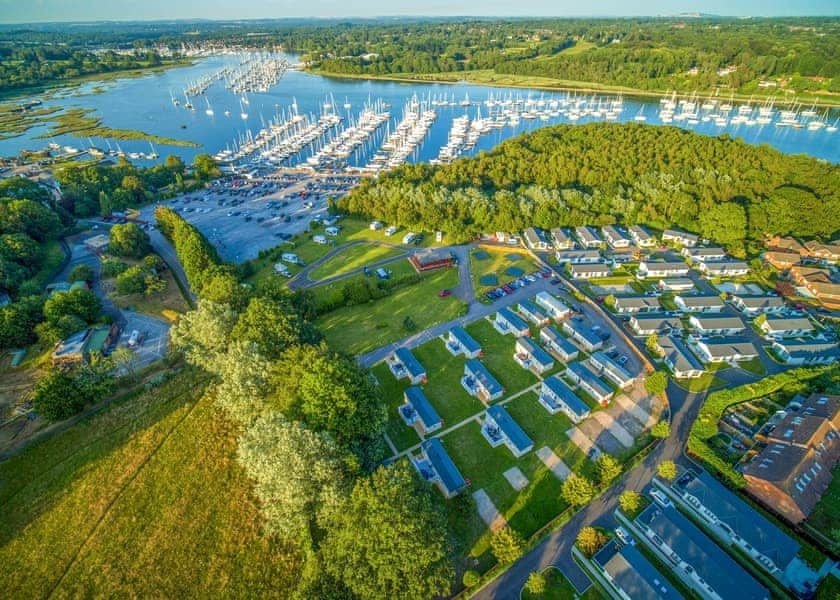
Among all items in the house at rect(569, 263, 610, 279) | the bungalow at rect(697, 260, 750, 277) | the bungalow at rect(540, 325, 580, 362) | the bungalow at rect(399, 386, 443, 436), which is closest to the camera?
the bungalow at rect(399, 386, 443, 436)

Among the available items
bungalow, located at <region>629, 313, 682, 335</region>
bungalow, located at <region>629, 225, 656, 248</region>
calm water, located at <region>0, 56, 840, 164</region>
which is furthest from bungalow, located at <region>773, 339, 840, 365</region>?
calm water, located at <region>0, 56, 840, 164</region>

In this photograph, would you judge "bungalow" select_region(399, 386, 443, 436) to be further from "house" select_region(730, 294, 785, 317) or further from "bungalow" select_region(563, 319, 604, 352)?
"house" select_region(730, 294, 785, 317)

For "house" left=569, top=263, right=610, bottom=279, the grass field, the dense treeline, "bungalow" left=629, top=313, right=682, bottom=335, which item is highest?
the dense treeline

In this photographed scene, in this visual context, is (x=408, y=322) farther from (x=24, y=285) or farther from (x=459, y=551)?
(x=24, y=285)

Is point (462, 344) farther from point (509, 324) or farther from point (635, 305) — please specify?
point (635, 305)

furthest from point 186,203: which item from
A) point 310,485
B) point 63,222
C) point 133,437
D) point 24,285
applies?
point 310,485

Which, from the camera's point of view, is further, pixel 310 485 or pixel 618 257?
pixel 618 257

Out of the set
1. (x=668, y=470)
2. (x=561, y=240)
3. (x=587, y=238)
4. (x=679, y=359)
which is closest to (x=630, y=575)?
(x=668, y=470)
